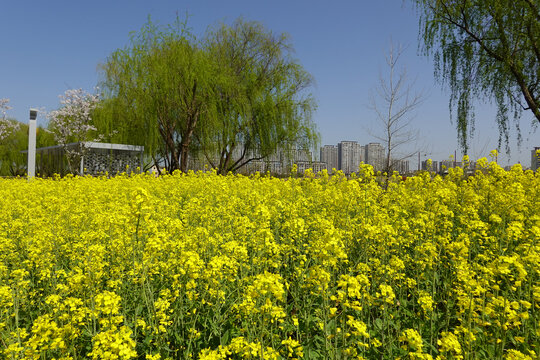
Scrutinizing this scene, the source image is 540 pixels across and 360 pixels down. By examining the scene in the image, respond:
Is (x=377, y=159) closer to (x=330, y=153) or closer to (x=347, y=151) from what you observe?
(x=347, y=151)

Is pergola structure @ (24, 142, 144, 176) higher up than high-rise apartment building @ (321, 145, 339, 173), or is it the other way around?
high-rise apartment building @ (321, 145, 339, 173)

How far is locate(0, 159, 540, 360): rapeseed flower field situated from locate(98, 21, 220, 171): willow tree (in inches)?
402

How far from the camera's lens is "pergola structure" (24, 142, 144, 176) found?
1664cm

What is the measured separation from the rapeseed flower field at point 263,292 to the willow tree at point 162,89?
10.2 m

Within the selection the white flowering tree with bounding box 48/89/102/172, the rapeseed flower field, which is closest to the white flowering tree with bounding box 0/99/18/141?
the white flowering tree with bounding box 48/89/102/172

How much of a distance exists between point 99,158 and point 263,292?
19.1m

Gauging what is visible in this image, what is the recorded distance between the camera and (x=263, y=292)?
1627 millimetres

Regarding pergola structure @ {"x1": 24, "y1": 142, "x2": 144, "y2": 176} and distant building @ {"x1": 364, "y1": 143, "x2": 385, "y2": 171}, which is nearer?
distant building @ {"x1": 364, "y1": 143, "x2": 385, "y2": 171}

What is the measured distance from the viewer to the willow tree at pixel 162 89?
14164mm

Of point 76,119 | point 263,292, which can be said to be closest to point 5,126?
point 76,119

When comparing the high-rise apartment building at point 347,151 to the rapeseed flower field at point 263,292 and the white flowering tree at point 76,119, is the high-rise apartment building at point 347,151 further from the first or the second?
the rapeseed flower field at point 263,292

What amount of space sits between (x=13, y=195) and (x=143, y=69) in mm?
8461

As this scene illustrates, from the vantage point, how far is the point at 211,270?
80.8 inches

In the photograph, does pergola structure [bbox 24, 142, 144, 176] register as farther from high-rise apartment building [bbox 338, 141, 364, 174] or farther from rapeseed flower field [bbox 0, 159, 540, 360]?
high-rise apartment building [bbox 338, 141, 364, 174]
